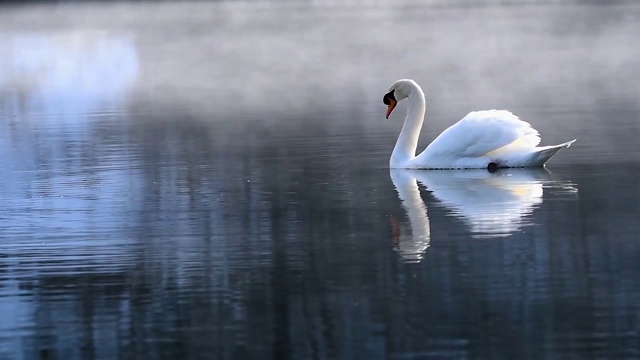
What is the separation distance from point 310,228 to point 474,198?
1.67 metres

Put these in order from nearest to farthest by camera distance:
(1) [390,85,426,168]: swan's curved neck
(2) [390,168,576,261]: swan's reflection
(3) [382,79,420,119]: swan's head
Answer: (2) [390,168,576,261]: swan's reflection < (1) [390,85,426,168]: swan's curved neck < (3) [382,79,420,119]: swan's head

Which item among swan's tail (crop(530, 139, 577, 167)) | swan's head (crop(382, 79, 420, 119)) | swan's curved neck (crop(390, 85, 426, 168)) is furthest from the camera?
swan's head (crop(382, 79, 420, 119))

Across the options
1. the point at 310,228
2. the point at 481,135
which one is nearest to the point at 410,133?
the point at 481,135

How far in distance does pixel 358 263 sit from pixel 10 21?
5585 centimetres

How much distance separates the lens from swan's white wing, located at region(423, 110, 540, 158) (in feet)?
43.1

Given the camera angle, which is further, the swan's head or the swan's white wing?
the swan's head

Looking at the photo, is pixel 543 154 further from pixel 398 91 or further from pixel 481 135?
pixel 398 91

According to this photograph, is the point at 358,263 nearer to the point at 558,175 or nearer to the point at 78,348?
the point at 78,348

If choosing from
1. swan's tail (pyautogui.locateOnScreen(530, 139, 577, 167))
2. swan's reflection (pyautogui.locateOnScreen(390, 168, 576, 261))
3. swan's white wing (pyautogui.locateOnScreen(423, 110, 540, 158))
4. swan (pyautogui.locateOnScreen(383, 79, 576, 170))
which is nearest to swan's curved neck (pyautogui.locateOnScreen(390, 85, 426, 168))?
swan (pyautogui.locateOnScreen(383, 79, 576, 170))

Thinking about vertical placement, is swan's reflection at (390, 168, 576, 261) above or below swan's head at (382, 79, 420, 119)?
below

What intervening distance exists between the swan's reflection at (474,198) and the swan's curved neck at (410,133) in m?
0.21

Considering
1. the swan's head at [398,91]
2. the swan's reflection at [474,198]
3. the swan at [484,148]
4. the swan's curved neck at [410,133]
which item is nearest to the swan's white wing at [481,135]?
the swan at [484,148]

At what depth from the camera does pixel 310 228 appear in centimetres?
1035

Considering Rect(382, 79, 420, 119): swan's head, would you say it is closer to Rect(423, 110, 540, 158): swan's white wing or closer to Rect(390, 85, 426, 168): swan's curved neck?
Rect(390, 85, 426, 168): swan's curved neck
